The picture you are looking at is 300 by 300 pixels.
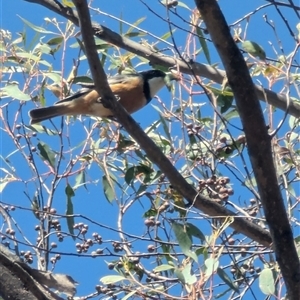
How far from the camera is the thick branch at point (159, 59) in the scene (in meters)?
2.31

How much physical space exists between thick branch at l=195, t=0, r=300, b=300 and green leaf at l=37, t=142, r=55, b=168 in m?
1.07

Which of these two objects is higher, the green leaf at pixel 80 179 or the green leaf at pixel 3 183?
the green leaf at pixel 80 179

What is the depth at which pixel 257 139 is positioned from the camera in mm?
1582

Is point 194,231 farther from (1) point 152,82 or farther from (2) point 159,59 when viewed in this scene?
(1) point 152,82

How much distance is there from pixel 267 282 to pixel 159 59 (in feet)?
3.36

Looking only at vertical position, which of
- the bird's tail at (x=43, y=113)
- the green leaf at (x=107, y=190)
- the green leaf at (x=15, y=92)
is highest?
the bird's tail at (x=43, y=113)

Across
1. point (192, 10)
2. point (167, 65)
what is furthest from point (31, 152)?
point (192, 10)

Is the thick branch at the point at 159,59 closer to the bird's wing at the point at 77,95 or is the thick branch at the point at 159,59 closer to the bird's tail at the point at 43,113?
the bird's wing at the point at 77,95

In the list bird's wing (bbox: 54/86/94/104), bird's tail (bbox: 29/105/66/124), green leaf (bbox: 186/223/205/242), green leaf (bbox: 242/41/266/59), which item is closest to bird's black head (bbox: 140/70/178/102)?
bird's wing (bbox: 54/86/94/104)

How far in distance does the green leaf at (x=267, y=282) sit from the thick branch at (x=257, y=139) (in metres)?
0.20

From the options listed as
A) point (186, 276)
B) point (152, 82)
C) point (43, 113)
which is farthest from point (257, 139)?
point (152, 82)

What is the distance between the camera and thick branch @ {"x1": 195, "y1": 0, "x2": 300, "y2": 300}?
1.57 meters

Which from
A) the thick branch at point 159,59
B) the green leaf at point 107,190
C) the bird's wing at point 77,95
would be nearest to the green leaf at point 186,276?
the thick branch at point 159,59

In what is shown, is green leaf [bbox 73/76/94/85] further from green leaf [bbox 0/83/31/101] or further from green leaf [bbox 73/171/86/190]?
green leaf [bbox 73/171/86/190]
